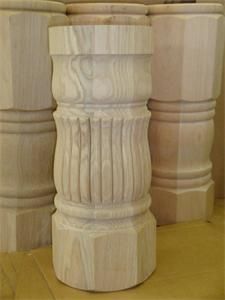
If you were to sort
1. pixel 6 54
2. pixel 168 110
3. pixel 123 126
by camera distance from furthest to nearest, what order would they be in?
pixel 168 110 → pixel 6 54 → pixel 123 126

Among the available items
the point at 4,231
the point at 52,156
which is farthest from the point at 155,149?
the point at 4,231

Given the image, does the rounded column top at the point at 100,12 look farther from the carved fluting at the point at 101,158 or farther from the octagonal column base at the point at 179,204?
the octagonal column base at the point at 179,204

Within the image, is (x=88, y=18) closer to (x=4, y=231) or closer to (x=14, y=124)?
(x=14, y=124)

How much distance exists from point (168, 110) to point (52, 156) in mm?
230

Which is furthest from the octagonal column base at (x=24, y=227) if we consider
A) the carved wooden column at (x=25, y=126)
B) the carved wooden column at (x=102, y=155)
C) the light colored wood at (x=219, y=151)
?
the light colored wood at (x=219, y=151)

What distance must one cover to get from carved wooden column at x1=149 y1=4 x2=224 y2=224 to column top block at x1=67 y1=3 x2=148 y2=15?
0.05 metres

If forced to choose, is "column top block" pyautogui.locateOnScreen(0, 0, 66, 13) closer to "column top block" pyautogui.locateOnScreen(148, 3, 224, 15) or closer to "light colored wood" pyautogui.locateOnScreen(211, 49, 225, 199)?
"column top block" pyautogui.locateOnScreen(148, 3, 224, 15)

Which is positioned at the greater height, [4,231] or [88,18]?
[88,18]

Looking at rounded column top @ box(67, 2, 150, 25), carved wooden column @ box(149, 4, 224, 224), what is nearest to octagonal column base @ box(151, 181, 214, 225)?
carved wooden column @ box(149, 4, 224, 224)

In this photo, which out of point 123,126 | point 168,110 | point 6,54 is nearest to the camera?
point 123,126

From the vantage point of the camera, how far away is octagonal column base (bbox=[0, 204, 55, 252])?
771 millimetres

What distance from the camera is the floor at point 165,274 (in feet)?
2.13

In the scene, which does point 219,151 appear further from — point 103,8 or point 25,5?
point 25,5

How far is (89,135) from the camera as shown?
62 cm
